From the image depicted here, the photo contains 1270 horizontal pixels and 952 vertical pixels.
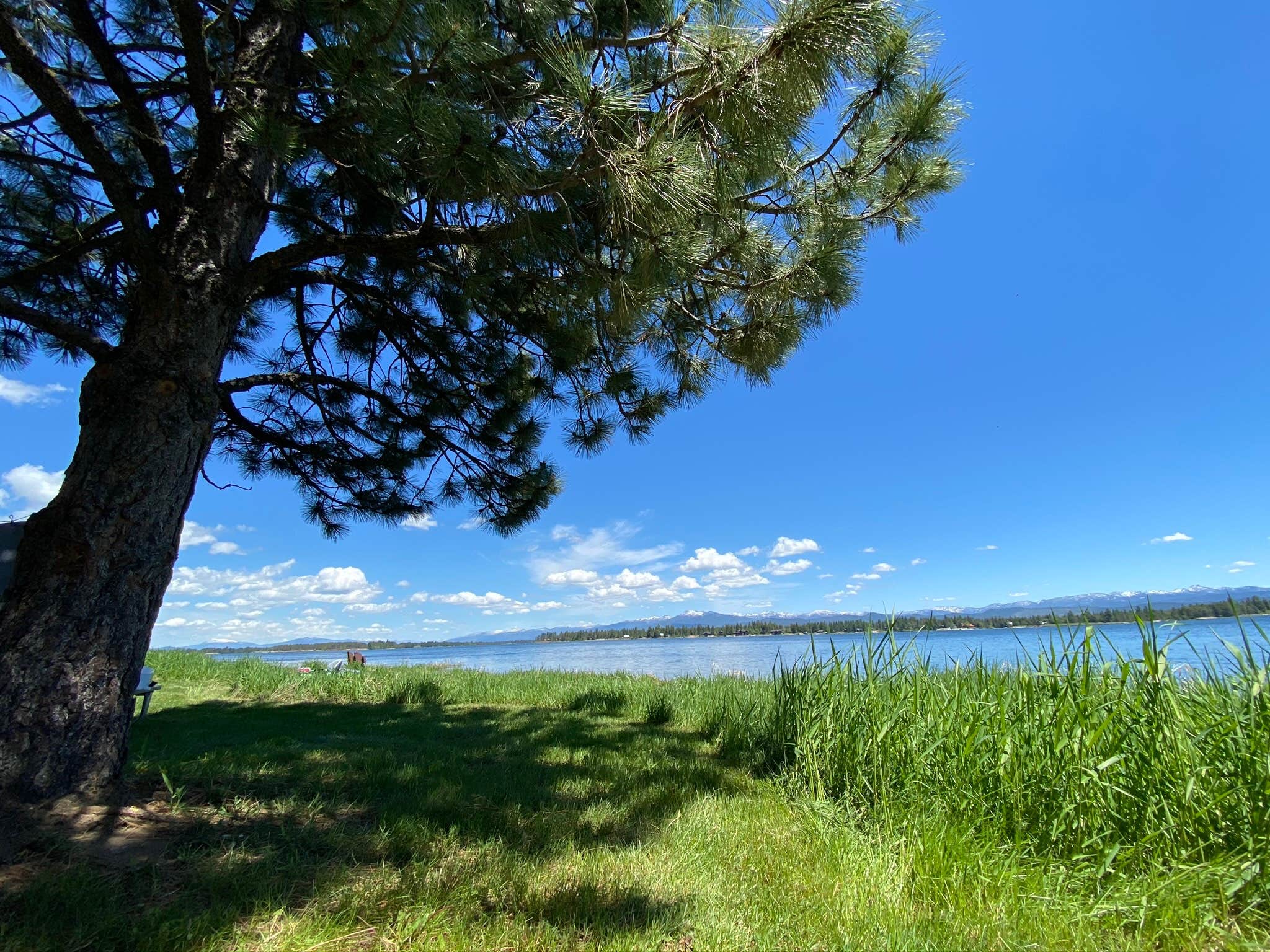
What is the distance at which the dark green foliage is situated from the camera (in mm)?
2346

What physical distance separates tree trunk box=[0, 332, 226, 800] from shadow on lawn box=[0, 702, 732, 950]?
364 millimetres

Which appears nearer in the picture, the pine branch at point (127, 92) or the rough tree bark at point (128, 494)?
the rough tree bark at point (128, 494)

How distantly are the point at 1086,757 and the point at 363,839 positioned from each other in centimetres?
294

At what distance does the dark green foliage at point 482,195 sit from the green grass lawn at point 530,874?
2145mm

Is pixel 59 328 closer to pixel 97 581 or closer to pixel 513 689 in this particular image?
pixel 97 581

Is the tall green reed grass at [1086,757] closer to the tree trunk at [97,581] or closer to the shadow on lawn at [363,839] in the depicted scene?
the shadow on lawn at [363,839]

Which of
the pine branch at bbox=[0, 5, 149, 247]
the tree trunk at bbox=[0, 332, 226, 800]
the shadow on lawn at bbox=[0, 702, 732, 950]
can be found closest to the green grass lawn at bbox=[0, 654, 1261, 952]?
the shadow on lawn at bbox=[0, 702, 732, 950]

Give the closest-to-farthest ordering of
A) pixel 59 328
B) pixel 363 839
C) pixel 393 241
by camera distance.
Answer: pixel 363 839
pixel 59 328
pixel 393 241

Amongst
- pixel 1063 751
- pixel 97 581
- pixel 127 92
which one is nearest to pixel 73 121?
pixel 127 92

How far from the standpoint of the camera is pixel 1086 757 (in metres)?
2.36

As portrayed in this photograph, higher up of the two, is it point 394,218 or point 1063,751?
point 394,218

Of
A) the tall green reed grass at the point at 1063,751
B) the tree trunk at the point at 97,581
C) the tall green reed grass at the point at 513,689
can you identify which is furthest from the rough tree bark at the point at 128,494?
the tall green reed grass at the point at 513,689

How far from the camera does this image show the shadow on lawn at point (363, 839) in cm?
167

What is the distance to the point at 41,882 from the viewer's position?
5.60ft
